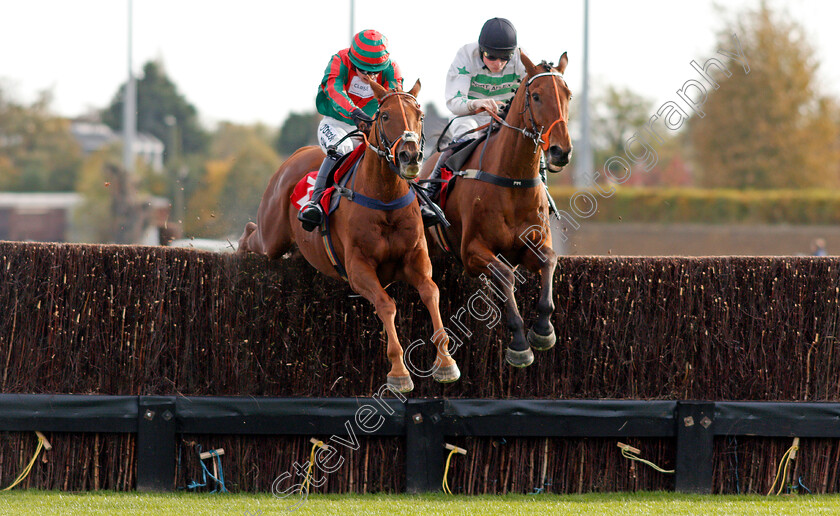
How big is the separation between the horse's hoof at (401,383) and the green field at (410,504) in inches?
28.7

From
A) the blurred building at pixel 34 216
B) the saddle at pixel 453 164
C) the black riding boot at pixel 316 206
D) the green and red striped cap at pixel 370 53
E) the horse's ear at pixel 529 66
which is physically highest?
the green and red striped cap at pixel 370 53

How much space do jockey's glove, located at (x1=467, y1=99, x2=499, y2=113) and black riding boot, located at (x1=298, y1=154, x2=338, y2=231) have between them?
106 centimetres

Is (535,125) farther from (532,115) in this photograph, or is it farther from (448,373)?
(448,373)

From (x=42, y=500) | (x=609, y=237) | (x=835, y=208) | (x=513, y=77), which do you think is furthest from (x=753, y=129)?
(x=42, y=500)

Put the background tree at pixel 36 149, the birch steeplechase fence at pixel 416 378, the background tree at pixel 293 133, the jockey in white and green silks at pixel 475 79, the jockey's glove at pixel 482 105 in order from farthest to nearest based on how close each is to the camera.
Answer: the background tree at pixel 293 133
the background tree at pixel 36 149
the jockey in white and green silks at pixel 475 79
the jockey's glove at pixel 482 105
the birch steeplechase fence at pixel 416 378

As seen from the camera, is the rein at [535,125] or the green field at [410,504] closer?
the green field at [410,504]

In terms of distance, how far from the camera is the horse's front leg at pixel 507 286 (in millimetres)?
5594

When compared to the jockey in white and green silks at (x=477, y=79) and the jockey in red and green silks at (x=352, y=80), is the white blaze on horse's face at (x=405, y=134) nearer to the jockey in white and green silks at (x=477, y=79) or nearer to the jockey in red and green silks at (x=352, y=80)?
the jockey in red and green silks at (x=352, y=80)

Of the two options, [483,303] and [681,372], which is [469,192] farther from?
[681,372]

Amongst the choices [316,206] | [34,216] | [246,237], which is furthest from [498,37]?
[34,216]

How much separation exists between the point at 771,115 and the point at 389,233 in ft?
109

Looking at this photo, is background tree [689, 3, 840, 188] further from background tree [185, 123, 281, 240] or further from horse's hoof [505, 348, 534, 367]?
horse's hoof [505, 348, 534, 367]

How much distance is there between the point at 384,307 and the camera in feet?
17.7

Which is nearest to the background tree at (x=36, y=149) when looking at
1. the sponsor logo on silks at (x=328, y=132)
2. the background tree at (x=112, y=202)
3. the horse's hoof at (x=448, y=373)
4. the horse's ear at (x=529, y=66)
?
the background tree at (x=112, y=202)
